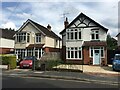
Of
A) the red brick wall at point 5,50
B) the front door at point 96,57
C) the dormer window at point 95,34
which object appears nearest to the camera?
the front door at point 96,57

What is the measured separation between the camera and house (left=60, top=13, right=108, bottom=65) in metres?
31.8

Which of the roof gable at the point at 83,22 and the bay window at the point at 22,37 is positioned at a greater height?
the roof gable at the point at 83,22

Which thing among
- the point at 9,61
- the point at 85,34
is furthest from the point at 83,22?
the point at 9,61

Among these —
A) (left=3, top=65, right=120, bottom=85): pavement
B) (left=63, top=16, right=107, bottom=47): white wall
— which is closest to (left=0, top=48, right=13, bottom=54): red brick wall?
(left=63, top=16, right=107, bottom=47): white wall

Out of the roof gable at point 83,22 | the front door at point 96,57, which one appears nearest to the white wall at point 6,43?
the roof gable at point 83,22

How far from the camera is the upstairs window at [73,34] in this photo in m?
33.1

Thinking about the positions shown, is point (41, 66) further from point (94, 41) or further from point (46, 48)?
point (46, 48)

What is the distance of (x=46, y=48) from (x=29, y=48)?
3.03 metres

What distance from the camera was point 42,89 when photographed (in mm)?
10750

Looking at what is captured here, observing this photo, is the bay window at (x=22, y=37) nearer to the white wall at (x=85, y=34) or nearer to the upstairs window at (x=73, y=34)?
the upstairs window at (x=73, y=34)

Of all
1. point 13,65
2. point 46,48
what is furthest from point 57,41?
point 13,65

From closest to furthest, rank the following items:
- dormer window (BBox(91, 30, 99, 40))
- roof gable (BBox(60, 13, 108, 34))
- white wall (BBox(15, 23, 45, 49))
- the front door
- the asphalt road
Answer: the asphalt road, the front door, dormer window (BBox(91, 30, 99, 40)), roof gable (BBox(60, 13, 108, 34)), white wall (BBox(15, 23, 45, 49))

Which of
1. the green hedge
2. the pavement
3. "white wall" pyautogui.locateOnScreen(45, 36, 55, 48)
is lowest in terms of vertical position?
the pavement

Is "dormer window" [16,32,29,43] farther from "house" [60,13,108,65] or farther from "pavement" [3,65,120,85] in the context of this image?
"pavement" [3,65,120,85]
